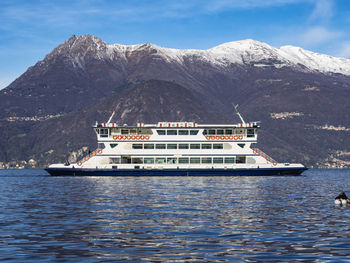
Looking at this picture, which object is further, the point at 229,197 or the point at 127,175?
the point at 127,175

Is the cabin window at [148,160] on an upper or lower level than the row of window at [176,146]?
lower

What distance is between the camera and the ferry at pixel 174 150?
88000 mm

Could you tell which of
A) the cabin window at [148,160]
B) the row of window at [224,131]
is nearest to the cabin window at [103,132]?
the cabin window at [148,160]

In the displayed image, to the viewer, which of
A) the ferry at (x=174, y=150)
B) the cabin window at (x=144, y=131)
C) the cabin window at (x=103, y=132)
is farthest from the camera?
the cabin window at (x=144, y=131)

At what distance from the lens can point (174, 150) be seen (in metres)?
88.8

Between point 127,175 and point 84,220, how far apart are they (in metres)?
56.3

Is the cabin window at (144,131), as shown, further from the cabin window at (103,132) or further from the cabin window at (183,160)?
the cabin window at (183,160)

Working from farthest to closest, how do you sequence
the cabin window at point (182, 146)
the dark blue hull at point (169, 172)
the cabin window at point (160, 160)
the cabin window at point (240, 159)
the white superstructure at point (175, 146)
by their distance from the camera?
1. the cabin window at point (240, 159)
2. the cabin window at point (160, 160)
3. the cabin window at point (182, 146)
4. the white superstructure at point (175, 146)
5. the dark blue hull at point (169, 172)

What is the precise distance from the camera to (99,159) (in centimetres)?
8919

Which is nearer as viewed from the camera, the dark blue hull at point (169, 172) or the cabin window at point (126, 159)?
the dark blue hull at point (169, 172)

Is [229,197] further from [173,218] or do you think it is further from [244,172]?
[244,172]

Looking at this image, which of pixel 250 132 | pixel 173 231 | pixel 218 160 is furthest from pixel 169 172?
pixel 173 231

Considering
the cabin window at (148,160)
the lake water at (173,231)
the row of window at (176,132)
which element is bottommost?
the lake water at (173,231)

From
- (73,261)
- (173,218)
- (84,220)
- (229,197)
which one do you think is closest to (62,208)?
(84,220)
